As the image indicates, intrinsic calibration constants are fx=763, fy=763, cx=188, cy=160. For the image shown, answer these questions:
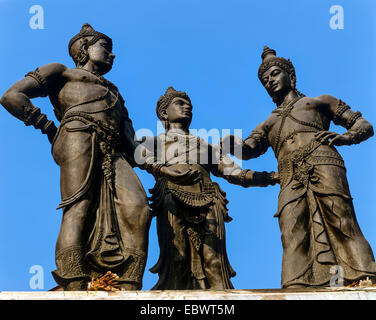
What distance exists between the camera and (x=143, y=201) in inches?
441

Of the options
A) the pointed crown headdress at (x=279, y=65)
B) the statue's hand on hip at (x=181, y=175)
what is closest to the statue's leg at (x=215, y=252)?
the statue's hand on hip at (x=181, y=175)

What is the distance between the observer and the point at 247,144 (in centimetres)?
1291

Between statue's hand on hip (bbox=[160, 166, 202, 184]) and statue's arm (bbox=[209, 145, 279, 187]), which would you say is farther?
statue's arm (bbox=[209, 145, 279, 187])

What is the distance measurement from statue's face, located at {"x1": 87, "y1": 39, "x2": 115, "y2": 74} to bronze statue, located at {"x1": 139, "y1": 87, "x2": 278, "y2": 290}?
137 cm

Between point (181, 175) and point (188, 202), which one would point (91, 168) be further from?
point (188, 202)

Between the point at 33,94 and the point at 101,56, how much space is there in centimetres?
142

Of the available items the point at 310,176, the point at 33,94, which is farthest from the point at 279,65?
the point at 33,94

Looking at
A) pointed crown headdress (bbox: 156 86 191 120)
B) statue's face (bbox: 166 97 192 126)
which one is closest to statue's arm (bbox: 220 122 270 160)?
statue's face (bbox: 166 97 192 126)

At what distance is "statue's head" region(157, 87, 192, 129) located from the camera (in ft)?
43.3

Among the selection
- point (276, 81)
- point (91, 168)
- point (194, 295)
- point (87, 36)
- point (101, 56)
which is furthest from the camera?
point (276, 81)

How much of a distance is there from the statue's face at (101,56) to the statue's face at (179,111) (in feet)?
4.30

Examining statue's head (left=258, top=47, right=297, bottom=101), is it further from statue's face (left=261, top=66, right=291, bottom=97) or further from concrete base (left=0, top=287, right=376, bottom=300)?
concrete base (left=0, top=287, right=376, bottom=300)

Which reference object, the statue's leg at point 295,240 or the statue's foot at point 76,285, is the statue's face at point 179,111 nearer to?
the statue's leg at point 295,240

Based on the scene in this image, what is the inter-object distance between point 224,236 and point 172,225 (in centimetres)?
85
